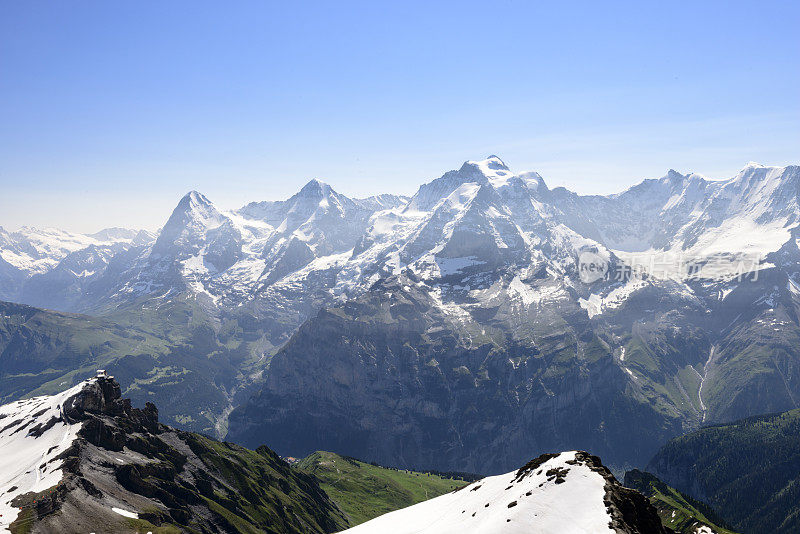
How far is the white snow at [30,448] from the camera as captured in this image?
11838 cm

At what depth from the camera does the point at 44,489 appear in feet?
382

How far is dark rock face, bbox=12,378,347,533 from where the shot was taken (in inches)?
4358

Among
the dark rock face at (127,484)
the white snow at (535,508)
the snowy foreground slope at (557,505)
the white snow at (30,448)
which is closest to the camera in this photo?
the snowy foreground slope at (557,505)

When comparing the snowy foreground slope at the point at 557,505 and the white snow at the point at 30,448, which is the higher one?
the snowy foreground slope at the point at 557,505

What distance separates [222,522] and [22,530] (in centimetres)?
7890

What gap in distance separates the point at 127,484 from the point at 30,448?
3133 cm

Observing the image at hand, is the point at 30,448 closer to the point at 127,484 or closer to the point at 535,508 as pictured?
the point at 127,484

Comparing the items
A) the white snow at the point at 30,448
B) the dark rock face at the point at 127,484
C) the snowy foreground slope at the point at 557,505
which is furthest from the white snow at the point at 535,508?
the white snow at the point at 30,448

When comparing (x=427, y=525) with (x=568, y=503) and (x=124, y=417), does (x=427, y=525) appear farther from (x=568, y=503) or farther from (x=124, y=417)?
(x=124, y=417)

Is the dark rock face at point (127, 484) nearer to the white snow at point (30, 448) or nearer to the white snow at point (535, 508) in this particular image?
the white snow at point (30, 448)

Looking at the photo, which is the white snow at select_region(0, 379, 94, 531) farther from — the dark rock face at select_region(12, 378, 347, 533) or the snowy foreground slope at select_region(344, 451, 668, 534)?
the snowy foreground slope at select_region(344, 451, 668, 534)

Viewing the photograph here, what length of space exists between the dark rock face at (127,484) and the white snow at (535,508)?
76266 mm

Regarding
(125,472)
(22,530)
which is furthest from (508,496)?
(125,472)

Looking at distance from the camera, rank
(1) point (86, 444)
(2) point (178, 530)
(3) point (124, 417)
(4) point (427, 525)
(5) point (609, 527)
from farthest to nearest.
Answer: (3) point (124, 417) < (1) point (86, 444) < (2) point (178, 530) < (4) point (427, 525) < (5) point (609, 527)
